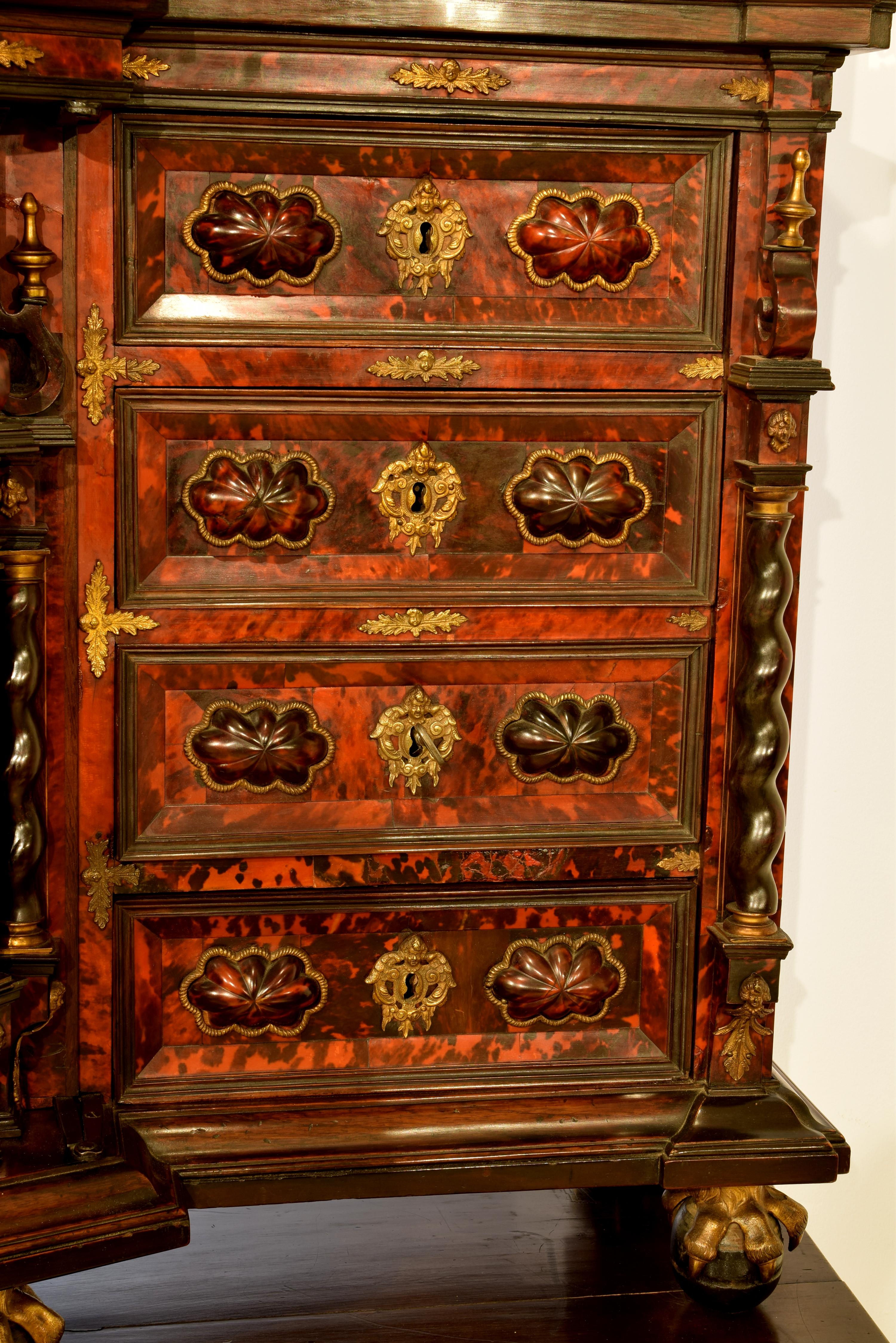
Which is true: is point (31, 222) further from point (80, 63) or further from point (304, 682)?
point (304, 682)

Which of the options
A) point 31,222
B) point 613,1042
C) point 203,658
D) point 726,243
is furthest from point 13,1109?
point 726,243

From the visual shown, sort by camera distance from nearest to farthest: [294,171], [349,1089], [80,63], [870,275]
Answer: [80,63], [294,171], [349,1089], [870,275]

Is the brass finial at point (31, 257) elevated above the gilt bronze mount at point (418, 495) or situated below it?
above

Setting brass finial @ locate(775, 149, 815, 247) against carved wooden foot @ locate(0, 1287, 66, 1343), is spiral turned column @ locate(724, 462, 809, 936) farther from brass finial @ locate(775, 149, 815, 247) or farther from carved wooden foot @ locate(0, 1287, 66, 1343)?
carved wooden foot @ locate(0, 1287, 66, 1343)

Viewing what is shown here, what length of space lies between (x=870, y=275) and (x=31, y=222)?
139cm

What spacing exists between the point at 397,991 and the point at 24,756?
1.84 ft

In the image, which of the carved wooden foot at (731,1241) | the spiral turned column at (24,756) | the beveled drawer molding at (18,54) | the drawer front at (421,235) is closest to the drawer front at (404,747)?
the spiral turned column at (24,756)

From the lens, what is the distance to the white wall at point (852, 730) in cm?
245

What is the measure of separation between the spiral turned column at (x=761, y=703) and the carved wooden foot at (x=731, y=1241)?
0.38m

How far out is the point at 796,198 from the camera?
179 centimetres

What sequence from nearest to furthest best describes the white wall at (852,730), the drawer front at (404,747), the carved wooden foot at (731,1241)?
1. the drawer front at (404,747)
2. the carved wooden foot at (731,1241)
3. the white wall at (852,730)

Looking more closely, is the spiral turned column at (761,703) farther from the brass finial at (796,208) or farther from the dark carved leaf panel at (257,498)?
the dark carved leaf panel at (257,498)

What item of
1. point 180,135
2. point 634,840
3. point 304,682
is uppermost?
point 180,135

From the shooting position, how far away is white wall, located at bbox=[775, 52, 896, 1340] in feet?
8.04
